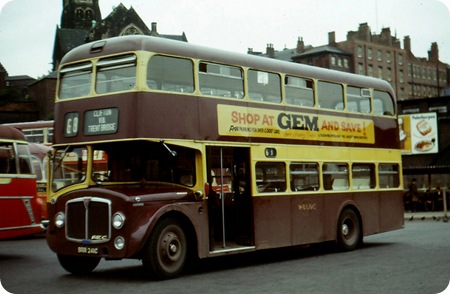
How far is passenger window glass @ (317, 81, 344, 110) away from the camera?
1548 cm

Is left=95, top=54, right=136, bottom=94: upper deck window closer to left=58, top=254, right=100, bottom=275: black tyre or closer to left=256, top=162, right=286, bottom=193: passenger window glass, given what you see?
left=58, top=254, right=100, bottom=275: black tyre

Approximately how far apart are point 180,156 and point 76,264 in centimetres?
255

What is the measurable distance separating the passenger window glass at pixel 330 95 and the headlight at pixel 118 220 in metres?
6.08

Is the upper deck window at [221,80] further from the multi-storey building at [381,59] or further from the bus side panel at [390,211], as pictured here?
the multi-storey building at [381,59]

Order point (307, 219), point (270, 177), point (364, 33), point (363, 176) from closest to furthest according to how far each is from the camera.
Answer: point (270, 177), point (307, 219), point (363, 176), point (364, 33)

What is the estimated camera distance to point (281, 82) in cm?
1437

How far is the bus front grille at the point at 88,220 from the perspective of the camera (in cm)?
1108

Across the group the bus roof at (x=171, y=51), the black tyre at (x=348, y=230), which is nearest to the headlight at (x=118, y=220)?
the bus roof at (x=171, y=51)

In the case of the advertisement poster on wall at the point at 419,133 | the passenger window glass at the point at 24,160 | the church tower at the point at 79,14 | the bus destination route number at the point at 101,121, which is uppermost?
the church tower at the point at 79,14

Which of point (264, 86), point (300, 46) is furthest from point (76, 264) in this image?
point (300, 46)

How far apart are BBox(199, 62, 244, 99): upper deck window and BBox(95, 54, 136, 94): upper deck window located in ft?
4.67

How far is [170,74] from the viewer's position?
11781 mm

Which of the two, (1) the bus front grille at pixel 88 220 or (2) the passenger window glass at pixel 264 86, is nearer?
(1) the bus front grille at pixel 88 220

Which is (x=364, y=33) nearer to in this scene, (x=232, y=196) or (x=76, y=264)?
(x=232, y=196)
